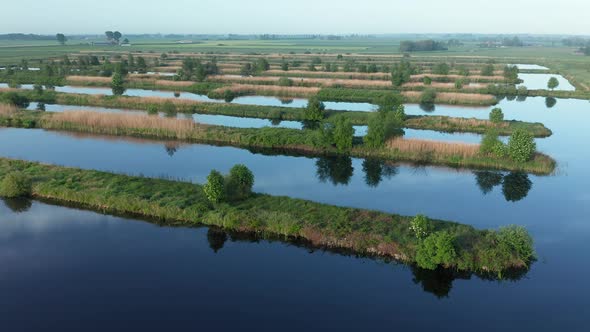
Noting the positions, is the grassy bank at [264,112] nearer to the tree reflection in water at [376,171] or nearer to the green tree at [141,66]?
the tree reflection in water at [376,171]

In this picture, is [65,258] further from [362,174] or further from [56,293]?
[362,174]

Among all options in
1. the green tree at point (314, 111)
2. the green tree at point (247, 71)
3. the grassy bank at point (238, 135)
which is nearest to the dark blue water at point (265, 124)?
the green tree at point (314, 111)

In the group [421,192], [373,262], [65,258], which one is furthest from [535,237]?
[65,258]

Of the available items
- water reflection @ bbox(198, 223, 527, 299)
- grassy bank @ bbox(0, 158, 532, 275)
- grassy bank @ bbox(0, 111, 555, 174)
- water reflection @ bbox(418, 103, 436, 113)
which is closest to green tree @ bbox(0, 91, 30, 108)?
grassy bank @ bbox(0, 111, 555, 174)

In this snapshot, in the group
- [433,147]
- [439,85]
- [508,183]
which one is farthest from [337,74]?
[508,183]

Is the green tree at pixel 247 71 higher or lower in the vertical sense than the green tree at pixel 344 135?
higher

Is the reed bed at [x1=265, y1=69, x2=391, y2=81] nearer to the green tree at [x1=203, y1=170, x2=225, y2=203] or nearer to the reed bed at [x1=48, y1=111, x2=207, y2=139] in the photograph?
the reed bed at [x1=48, y1=111, x2=207, y2=139]
